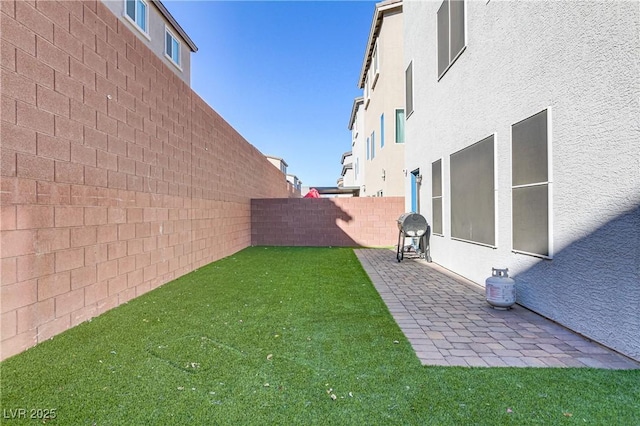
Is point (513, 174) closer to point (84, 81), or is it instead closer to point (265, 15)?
point (84, 81)

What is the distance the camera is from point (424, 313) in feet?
12.1

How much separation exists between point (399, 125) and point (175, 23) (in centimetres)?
1036

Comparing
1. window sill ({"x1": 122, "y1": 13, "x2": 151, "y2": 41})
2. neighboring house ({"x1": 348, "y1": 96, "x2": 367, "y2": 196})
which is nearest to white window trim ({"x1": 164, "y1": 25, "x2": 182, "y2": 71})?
window sill ({"x1": 122, "y1": 13, "x2": 151, "y2": 41})

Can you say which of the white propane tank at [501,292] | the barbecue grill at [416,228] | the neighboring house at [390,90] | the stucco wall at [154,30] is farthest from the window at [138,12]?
the white propane tank at [501,292]

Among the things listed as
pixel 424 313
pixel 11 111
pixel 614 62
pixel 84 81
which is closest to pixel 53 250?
pixel 11 111

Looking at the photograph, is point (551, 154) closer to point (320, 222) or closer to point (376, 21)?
point (320, 222)

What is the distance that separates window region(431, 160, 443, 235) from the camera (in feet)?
22.2

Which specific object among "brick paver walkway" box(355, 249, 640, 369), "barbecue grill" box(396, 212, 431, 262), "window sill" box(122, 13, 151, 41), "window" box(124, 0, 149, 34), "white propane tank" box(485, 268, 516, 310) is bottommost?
"brick paver walkway" box(355, 249, 640, 369)

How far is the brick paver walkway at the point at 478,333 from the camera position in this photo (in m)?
2.50

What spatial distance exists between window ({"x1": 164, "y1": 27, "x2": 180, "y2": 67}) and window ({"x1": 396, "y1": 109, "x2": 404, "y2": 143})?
9.96m

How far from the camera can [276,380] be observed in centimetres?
219

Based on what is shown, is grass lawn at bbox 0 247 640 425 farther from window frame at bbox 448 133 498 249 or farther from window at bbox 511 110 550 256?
window frame at bbox 448 133 498 249

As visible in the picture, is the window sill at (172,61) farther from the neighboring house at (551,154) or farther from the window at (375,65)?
the neighboring house at (551,154)

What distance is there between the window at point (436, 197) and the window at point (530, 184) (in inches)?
106
